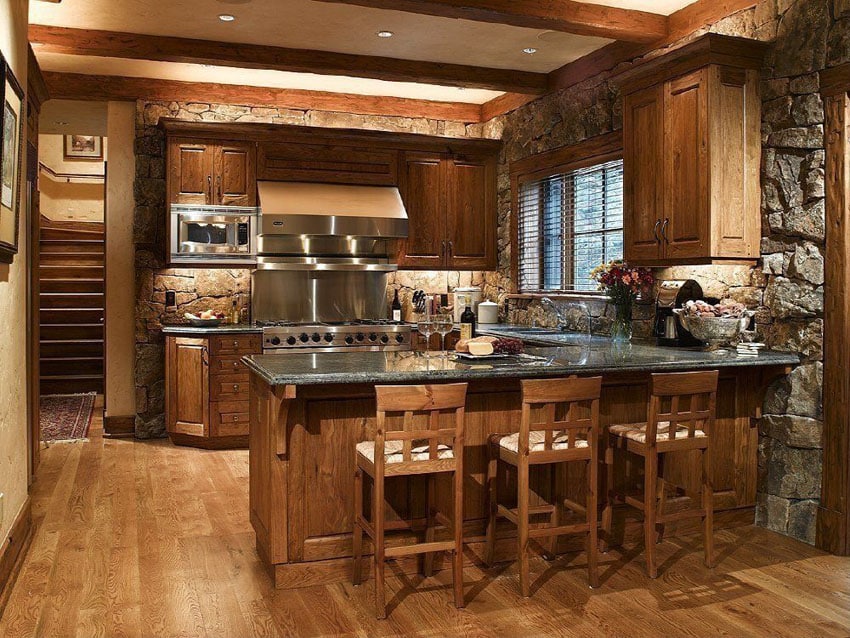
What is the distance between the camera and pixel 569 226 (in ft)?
20.9

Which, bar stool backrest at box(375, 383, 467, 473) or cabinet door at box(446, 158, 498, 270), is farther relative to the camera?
cabinet door at box(446, 158, 498, 270)

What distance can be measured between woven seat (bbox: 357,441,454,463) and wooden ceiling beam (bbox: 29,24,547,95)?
3.45 meters

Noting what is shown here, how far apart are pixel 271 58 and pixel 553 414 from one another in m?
3.70

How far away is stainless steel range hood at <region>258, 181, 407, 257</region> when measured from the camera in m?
6.54

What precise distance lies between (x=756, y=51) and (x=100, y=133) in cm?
635

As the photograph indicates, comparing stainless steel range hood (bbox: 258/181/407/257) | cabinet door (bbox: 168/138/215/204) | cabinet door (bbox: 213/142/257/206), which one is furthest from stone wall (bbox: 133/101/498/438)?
stainless steel range hood (bbox: 258/181/407/257)

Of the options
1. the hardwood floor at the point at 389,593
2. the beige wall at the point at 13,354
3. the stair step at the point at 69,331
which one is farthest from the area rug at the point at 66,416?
the beige wall at the point at 13,354

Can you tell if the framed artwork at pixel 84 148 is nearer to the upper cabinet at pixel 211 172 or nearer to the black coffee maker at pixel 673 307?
the upper cabinet at pixel 211 172

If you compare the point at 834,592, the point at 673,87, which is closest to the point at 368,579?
the point at 834,592

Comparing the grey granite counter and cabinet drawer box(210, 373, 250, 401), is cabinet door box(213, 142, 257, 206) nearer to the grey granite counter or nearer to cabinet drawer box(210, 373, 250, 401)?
the grey granite counter

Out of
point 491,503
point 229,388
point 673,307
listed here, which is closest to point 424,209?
point 229,388

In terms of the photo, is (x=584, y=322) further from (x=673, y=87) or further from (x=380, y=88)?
(x=380, y=88)

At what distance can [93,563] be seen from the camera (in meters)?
→ 3.75

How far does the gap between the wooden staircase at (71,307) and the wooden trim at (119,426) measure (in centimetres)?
298
